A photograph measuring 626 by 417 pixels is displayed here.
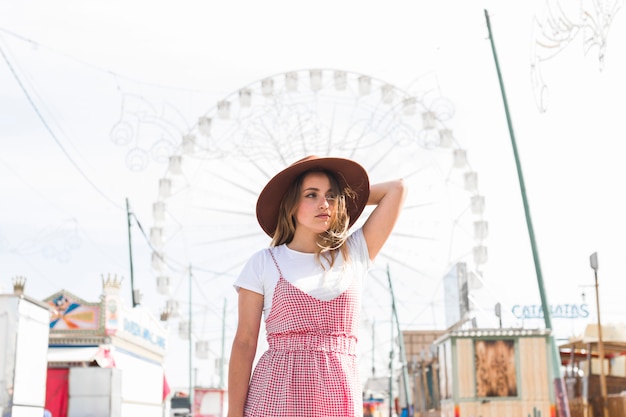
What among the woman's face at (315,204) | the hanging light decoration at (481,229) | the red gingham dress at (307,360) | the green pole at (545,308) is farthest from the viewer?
the hanging light decoration at (481,229)

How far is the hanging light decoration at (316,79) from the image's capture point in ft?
118

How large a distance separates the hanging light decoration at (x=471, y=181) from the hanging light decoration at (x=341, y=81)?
5741 mm

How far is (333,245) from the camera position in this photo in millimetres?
3670

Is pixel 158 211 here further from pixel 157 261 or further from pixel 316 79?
pixel 316 79

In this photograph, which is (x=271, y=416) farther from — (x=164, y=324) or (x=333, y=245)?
(x=164, y=324)

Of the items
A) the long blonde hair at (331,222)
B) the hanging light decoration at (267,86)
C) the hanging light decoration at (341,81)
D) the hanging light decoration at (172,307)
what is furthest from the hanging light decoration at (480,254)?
the long blonde hair at (331,222)

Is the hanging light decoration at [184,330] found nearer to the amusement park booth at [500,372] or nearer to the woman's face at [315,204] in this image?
the amusement park booth at [500,372]

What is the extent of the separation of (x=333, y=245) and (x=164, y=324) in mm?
35986

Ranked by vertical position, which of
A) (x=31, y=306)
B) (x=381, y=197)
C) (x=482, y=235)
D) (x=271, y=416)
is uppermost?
(x=482, y=235)

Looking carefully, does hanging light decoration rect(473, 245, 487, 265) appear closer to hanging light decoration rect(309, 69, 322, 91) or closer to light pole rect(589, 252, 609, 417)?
hanging light decoration rect(309, 69, 322, 91)

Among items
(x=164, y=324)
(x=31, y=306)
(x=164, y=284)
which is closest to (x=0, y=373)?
(x=31, y=306)

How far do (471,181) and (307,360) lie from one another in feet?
111

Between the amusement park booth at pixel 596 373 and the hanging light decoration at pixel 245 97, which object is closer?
the amusement park booth at pixel 596 373

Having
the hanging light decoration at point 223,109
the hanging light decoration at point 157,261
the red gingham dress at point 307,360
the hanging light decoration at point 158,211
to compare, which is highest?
the hanging light decoration at point 223,109
